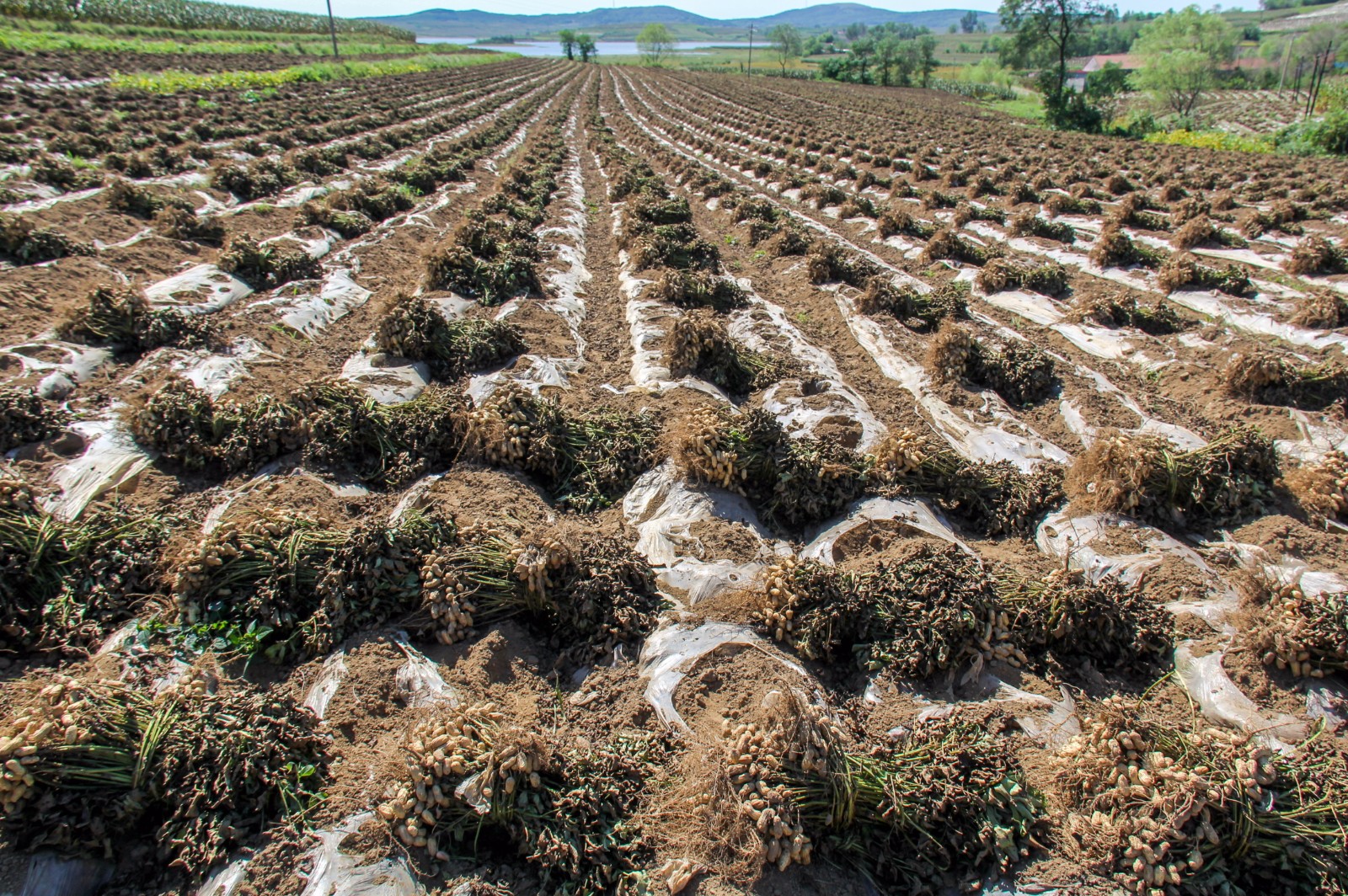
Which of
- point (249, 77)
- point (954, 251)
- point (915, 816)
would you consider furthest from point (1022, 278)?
point (249, 77)

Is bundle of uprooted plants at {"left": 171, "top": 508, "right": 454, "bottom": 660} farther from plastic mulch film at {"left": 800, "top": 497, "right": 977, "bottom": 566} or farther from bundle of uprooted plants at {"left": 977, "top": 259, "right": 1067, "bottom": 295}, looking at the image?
bundle of uprooted plants at {"left": 977, "top": 259, "right": 1067, "bottom": 295}

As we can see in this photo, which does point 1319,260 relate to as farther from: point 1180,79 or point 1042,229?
point 1180,79

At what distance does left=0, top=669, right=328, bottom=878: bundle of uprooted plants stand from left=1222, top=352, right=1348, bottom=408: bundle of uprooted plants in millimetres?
10652

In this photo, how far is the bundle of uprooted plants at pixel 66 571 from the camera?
4.64 m

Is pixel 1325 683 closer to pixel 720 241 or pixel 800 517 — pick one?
pixel 800 517

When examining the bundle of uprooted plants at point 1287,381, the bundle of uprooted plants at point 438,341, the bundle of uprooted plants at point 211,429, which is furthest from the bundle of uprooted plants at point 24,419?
the bundle of uprooted plants at point 1287,381

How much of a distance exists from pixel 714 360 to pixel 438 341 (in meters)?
3.83

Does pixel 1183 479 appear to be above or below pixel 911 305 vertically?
below

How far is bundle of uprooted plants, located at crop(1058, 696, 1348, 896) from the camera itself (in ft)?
10.9

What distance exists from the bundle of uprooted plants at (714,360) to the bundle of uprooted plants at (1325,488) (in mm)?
5417

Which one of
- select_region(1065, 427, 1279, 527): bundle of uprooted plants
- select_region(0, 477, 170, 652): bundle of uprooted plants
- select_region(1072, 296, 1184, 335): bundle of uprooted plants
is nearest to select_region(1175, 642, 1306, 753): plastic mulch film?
select_region(1065, 427, 1279, 527): bundle of uprooted plants

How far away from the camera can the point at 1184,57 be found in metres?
50.8

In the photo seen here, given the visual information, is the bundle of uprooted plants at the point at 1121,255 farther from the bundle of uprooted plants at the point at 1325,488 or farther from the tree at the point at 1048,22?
the tree at the point at 1048,22

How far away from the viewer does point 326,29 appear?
337 ft
